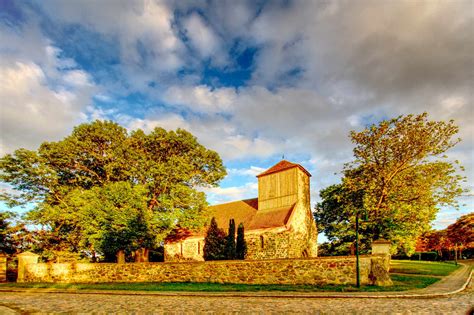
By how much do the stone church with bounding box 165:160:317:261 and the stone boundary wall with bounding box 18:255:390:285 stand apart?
8385 mm

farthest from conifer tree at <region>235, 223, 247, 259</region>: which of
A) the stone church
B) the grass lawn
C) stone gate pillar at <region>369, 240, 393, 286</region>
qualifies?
stone gate pillar at <region>369, 240, 393, 286</region>

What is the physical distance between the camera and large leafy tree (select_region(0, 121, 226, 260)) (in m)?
22.2

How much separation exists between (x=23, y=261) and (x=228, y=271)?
16035 millimetres

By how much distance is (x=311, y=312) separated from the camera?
7.60 m

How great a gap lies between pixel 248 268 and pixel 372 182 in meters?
11.4

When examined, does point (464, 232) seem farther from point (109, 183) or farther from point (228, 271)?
point (109, 183)

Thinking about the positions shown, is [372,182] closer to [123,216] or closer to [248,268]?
[248,268]

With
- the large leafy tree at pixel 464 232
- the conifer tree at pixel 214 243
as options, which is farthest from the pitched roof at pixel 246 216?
the large leafy tree at pixel 464 232

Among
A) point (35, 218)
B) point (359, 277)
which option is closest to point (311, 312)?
point (359, 277)

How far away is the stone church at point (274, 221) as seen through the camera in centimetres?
2767

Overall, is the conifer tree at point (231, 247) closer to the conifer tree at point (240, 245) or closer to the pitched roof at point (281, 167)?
the conifer tree at point (240, 245)

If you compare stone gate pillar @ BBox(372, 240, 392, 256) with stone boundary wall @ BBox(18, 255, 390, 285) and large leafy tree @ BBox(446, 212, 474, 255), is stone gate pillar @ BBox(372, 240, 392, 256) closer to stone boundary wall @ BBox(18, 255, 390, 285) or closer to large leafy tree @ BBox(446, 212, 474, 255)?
stone boundary wall @ BBox(18, 255, 390, 285)

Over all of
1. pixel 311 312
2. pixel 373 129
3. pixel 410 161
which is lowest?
pixel 311 312

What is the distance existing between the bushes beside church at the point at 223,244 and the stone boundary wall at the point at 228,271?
29.7ft
